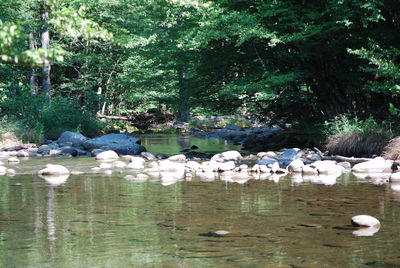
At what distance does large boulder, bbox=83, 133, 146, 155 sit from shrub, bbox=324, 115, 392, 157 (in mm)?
5616

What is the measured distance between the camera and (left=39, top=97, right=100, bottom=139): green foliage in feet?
71.0

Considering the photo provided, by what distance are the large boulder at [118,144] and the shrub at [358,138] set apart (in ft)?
18.4

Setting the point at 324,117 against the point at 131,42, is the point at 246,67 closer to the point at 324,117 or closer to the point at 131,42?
the point at 324,117

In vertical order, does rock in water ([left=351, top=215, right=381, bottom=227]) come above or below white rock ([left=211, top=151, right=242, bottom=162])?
below

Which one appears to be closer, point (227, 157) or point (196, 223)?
point (196, 223)

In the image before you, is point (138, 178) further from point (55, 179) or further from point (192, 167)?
point (192, 167)

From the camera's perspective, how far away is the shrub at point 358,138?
14.1 metres

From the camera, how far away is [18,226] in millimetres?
6457

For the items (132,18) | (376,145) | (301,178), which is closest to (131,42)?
(132,18)

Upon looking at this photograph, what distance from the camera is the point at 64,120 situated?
22.3 metres

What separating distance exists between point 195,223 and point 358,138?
28.8 feet

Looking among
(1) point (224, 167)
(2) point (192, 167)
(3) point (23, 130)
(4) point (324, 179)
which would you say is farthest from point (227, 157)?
(3) point (23, 130)

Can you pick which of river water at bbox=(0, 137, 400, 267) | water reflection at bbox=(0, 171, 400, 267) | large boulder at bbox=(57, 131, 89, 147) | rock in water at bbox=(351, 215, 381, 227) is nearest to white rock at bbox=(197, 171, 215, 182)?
river water at bbox=(0, 137, 400, 267)

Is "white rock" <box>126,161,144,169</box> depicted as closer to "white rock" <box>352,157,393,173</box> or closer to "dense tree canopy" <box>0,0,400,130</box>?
"dense tree canopy" <box>0,0,400,130</box>
